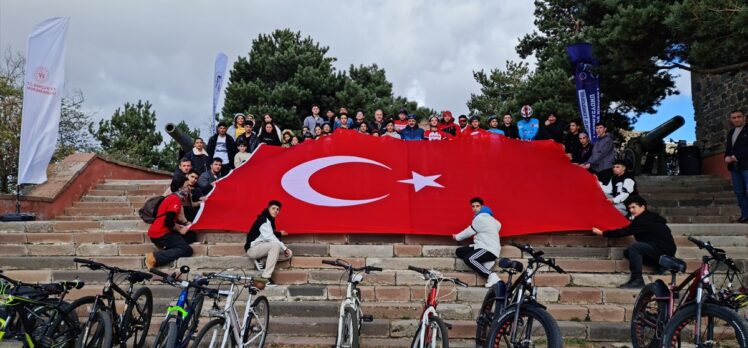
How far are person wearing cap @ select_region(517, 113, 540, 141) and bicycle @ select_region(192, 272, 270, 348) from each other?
666 centimetres

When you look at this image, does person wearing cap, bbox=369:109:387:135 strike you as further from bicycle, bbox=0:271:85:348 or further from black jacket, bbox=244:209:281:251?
bicycle, bbox=0:271:85:348

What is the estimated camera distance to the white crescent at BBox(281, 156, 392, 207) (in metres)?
7.59

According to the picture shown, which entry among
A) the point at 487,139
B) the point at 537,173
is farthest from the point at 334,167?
the point at 537,173

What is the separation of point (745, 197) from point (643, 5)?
3444 mm

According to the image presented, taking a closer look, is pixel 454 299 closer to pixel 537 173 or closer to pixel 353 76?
pixel 537 173

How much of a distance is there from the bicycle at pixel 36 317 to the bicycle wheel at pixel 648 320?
5283mm

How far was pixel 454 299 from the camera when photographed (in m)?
6.33

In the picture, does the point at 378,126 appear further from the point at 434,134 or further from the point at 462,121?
the point at 462,121

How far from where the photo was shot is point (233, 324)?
4.38 meters

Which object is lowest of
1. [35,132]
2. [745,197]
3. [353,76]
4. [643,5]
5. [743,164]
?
[745,197]

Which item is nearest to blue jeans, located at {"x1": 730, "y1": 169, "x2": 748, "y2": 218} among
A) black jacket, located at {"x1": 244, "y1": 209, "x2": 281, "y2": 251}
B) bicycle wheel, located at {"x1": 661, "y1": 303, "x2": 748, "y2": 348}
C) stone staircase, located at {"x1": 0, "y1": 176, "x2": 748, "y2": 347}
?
stone staircase, located at {"x1": 0, "y1": 176, "x2": 748, "y2": 347}

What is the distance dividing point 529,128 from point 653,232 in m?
4.03

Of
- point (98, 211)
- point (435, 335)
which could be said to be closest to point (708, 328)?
point (435, 335)

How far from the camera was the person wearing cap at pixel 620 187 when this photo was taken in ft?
24.6
